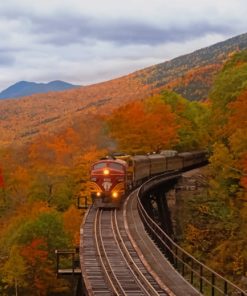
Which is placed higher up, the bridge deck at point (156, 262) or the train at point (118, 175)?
the train at point (118, 175)

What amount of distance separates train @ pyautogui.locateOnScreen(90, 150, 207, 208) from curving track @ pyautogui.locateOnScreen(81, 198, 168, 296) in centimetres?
501

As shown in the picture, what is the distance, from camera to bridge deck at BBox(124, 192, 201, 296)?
20.5 meters

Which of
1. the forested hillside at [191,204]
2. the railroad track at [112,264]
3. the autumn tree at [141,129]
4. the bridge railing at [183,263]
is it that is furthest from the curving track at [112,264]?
the autumn tree at [141,129]

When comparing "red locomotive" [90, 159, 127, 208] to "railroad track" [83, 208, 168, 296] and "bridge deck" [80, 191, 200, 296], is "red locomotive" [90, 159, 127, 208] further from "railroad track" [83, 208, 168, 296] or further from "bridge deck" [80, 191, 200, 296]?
"railroad track" [83, 208, 168, 296]

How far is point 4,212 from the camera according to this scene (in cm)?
7381

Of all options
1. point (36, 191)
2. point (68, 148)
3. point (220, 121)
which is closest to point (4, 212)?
point (36, 191)

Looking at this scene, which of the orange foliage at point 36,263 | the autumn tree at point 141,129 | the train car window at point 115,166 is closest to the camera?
the train car window at point 115,166

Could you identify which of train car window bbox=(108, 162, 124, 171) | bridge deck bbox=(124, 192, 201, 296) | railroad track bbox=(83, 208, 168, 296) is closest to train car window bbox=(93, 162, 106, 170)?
train car window bbox=(108, 162, 124, 171)

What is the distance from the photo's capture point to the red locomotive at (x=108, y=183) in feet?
129

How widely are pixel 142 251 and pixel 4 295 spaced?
26454mm

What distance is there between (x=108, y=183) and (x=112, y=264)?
15375mm

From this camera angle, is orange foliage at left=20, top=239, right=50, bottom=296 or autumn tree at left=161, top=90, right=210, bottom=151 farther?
autumn tree at left=161, top=90, right=210, bottom=151

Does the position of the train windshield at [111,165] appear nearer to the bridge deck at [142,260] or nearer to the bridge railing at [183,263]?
the bridge railing at [183,263]

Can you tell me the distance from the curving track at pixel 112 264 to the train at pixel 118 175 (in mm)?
5011
